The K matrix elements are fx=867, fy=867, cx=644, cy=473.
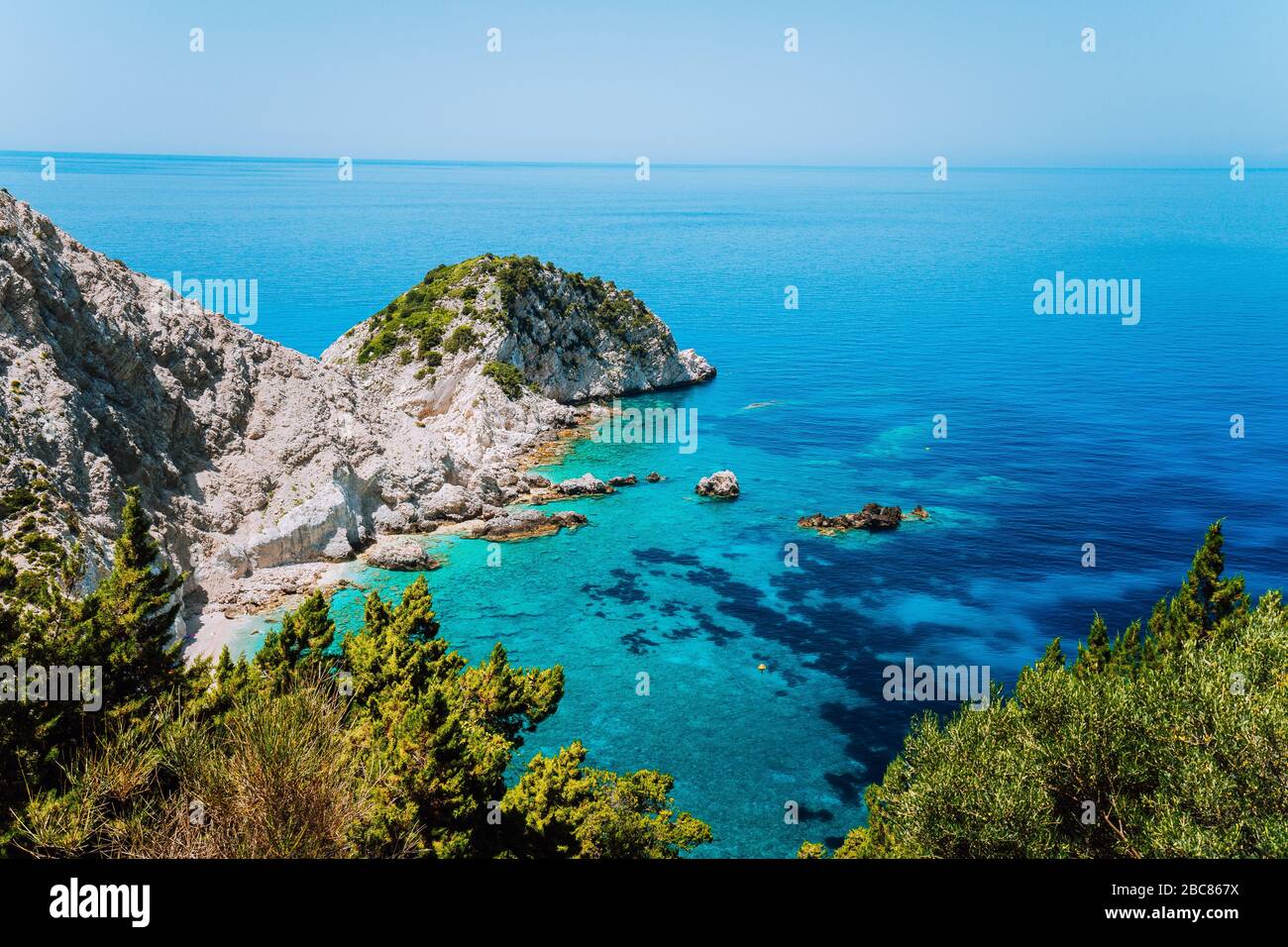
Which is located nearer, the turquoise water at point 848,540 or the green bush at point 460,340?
the turquoise water at point 848,540

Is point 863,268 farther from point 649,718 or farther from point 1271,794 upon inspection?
point 1271,794

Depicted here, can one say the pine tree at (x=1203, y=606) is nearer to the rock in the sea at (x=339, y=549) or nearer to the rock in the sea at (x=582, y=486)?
the rock in the sea at (x=582, y=486)

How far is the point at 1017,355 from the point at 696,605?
83875 millimetres

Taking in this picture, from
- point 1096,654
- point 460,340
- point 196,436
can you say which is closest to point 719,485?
point 460,340

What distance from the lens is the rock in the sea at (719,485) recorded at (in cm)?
6550

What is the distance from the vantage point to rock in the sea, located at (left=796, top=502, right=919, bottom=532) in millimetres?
59094

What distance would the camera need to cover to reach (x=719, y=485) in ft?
216
